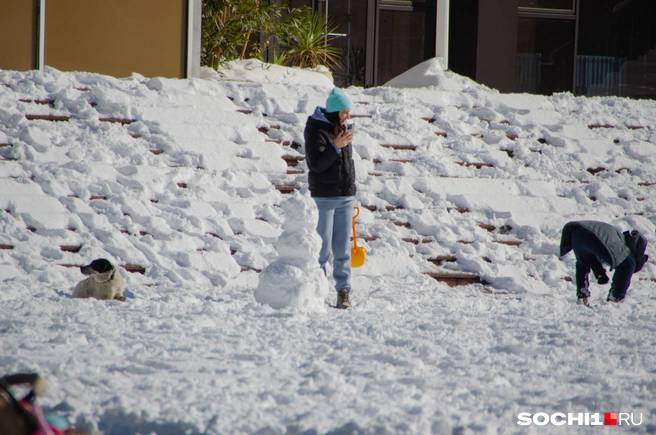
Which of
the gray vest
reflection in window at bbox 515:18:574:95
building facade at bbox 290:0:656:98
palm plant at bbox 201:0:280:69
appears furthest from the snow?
reflection in window at bbox 515:18:574:95

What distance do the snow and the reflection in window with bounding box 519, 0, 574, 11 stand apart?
4.16m

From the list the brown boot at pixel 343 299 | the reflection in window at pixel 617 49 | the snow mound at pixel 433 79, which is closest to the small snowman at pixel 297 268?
the brown boot at pixel 343 299

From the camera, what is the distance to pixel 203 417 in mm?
2553

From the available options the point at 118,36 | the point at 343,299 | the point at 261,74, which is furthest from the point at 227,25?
the point at 343,299

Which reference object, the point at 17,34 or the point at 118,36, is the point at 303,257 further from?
the point at 17,34

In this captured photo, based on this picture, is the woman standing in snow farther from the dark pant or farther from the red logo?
the red logo

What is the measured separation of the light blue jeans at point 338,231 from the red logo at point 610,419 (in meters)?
2.31

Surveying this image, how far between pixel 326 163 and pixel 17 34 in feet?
18.3

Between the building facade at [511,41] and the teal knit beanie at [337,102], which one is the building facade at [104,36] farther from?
the teal knit beanie at [337,102]

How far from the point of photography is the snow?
112 inches

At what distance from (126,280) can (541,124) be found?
5.68 metres

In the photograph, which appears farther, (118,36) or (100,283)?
(118,36)

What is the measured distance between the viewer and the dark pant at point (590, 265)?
5.16 meters

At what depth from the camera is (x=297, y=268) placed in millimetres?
4648
